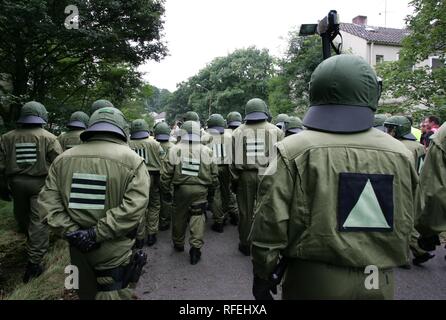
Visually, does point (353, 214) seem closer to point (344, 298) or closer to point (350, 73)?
point (344, 298)

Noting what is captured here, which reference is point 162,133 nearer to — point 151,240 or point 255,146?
point 151,240

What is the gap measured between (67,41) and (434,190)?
7.76 m

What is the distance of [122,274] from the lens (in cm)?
314

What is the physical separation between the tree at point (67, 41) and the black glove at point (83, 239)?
15.7ft

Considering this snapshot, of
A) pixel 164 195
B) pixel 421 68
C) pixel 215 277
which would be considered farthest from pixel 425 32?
pixel 215 277

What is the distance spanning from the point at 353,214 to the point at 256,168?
3499mm

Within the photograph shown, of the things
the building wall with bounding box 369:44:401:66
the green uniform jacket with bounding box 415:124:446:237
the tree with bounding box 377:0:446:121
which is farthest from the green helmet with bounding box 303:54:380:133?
the building wall with bounding box 369:44:401:66

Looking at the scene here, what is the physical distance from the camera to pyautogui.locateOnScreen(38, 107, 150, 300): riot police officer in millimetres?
2994

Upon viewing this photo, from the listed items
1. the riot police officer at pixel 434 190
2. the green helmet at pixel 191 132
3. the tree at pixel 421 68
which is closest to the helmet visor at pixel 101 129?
the green helmet at pixel 191 132

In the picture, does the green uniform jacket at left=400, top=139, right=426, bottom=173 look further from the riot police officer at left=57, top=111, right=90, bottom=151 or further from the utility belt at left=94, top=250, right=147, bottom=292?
the riot police officer at left=57, top=111, right=90, bottom=151

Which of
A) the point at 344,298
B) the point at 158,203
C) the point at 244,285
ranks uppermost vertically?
the point at 344,298

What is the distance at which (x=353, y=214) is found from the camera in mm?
1962

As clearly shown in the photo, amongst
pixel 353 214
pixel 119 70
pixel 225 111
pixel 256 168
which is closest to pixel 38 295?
pixel 256 168
